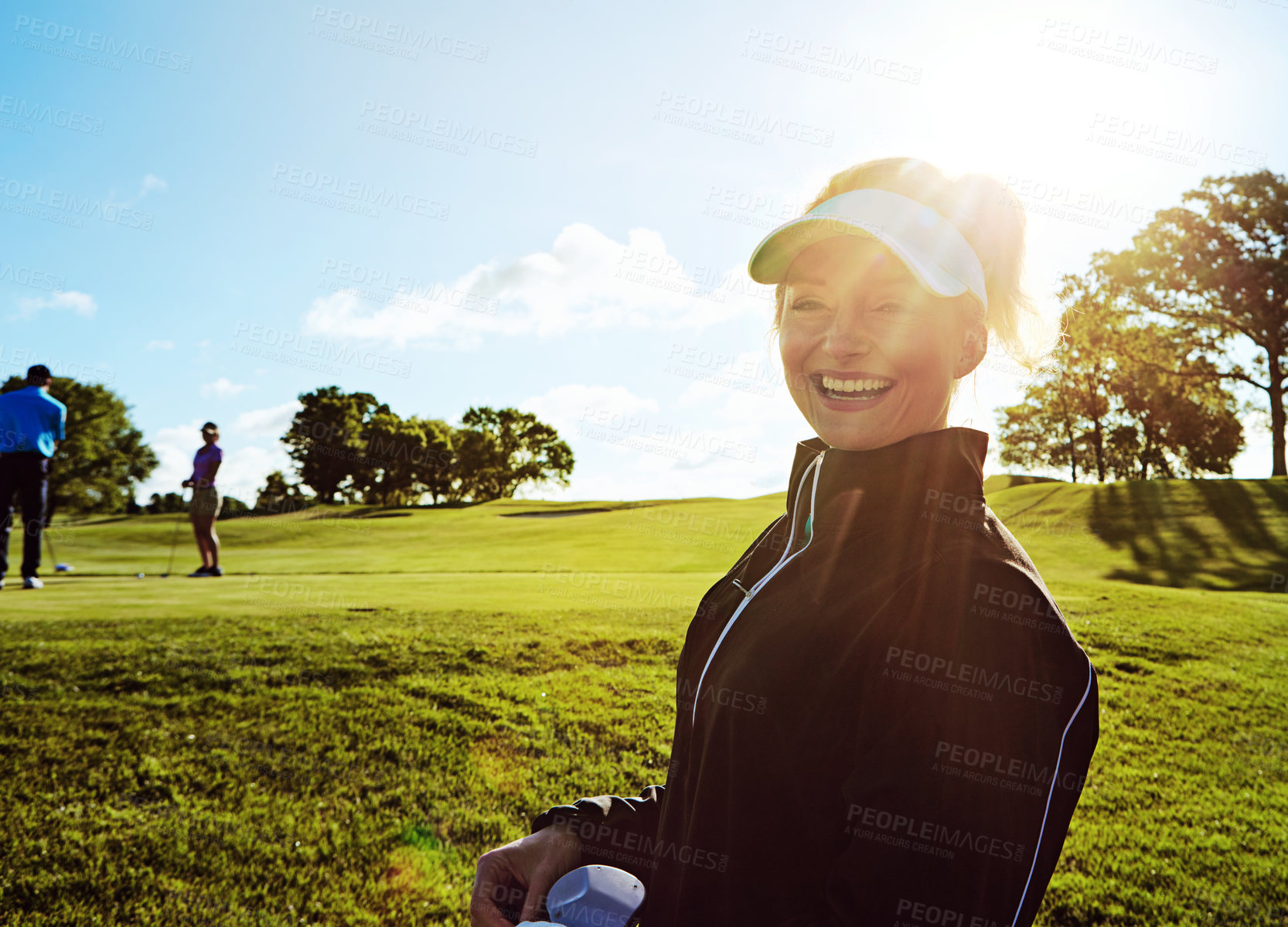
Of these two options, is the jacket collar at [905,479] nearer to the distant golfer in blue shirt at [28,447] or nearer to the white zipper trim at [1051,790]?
the white zipper trim at [1051,790]

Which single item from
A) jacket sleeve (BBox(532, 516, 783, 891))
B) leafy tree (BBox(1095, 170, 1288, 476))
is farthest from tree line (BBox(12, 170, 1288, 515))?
jacket sleeve (BBox(532, 516, 783, 891))

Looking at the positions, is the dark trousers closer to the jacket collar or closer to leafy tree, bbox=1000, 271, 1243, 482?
the jacket collar

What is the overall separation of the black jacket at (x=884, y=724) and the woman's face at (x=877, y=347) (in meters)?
0.10

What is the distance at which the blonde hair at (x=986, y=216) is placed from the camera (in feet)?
5.74

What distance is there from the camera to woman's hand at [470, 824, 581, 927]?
1749 millimetres

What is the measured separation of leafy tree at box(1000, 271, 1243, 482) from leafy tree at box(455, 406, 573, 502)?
43.8m

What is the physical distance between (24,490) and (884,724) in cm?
1565

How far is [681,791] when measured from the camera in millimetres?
1687

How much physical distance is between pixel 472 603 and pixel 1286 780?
1073cm

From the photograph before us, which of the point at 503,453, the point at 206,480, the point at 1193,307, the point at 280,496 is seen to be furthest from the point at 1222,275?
the point at 280,496

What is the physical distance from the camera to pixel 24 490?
12.5 meters

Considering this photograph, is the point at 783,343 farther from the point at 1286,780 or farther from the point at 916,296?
the point at 1286,780

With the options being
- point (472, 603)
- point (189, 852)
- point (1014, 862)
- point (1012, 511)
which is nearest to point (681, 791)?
point (1014, 862)

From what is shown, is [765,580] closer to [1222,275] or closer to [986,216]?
[986,216]
